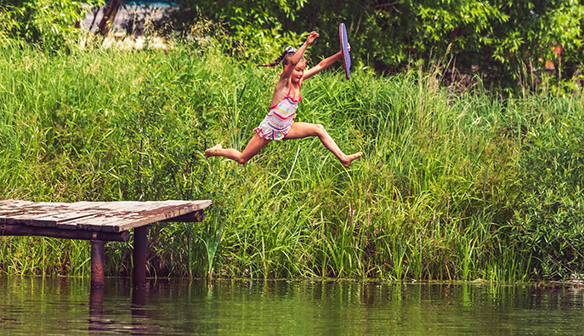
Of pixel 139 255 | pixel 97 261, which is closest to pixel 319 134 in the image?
pixel 97 261

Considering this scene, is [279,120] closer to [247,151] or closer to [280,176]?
[247,151]

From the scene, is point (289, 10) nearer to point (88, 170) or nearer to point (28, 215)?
point (88, 170)

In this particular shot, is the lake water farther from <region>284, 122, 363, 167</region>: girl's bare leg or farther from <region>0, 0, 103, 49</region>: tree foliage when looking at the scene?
<region>0, 0, 103, 49</region>: tree foliage

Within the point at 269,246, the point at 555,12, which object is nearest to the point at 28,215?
the point at 269,246

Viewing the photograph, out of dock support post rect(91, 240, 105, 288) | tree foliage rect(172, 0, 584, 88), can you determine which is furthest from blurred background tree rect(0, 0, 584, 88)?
dock support post rect(91, 240, 105, 288)

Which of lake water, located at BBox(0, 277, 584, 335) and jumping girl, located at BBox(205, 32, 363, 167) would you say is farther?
lake water, located at BBox(0, 277, 584, 335)

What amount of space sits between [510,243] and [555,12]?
753cm

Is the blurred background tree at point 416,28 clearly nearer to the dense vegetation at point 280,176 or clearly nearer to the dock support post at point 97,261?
the dense vegetation at point 280,176

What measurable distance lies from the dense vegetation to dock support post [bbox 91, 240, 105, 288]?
1934mm

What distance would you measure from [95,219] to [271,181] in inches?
156

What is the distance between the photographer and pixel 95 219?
10297 mm

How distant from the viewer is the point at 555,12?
19.7 m

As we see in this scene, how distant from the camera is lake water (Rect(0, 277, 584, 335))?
8.66 m

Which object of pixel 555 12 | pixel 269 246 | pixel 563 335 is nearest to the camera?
pixel 563 335
